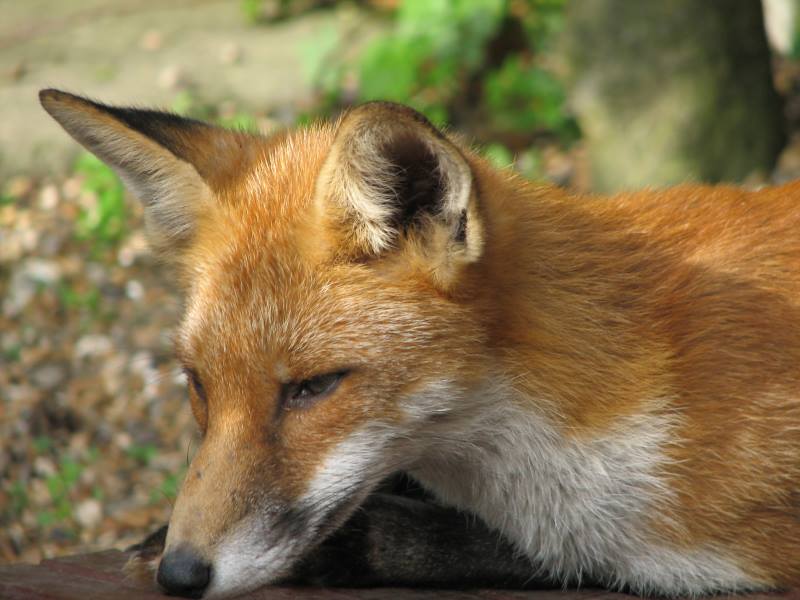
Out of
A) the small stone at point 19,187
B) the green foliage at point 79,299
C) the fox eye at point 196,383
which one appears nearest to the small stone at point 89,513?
the green foliage at point 79,299

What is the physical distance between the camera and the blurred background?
5.87 meters

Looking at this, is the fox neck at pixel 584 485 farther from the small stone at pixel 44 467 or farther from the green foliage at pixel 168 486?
the small stone at pixel 44 467

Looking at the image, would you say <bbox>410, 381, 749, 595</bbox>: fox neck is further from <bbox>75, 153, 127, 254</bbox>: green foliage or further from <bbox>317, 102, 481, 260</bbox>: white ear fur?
<bbox>75, 153, 127, 254</bbox>: green foliage

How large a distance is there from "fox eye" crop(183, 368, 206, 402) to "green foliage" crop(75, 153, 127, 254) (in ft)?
16.0

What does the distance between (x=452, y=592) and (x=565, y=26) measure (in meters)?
5.13

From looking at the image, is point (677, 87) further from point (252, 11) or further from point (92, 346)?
point (252, 11)

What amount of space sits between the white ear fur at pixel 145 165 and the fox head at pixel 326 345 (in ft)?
0.91

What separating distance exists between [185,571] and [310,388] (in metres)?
0.56

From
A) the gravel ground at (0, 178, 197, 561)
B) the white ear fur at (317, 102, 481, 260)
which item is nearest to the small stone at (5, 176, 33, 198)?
the gravel ground at (0, 178, 197, 561)

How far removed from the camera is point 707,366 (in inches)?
121

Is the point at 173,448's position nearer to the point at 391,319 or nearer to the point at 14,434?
the point at 14,434

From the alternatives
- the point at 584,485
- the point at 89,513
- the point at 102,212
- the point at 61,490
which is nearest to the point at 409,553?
the point at 584,485

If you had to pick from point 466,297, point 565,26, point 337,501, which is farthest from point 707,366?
point 565,26

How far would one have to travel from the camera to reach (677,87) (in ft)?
22.6
